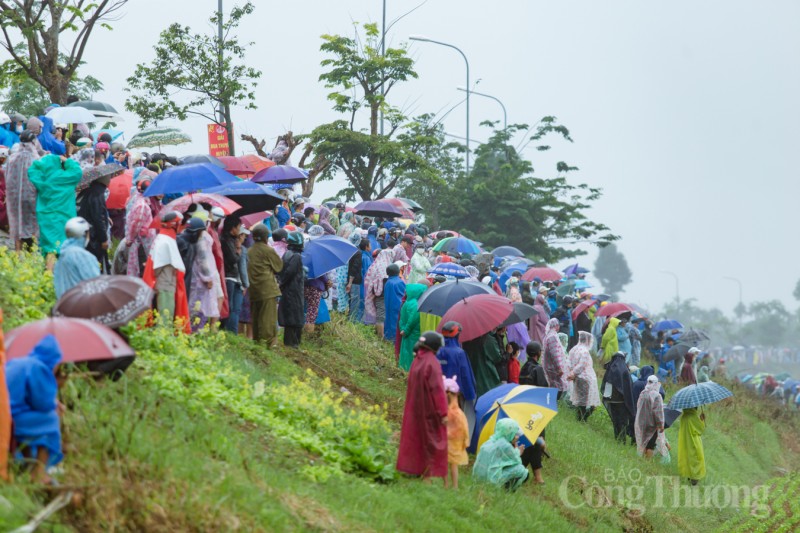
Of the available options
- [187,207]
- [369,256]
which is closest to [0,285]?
[187,207]

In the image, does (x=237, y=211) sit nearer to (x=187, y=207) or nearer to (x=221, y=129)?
(x=187, y=207)

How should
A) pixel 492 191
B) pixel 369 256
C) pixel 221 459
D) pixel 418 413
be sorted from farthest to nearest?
1. pixel 492 191
2. pixel 369 256
3. pixel 418 413
4. pixel 221 459

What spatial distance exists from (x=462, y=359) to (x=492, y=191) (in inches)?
1223

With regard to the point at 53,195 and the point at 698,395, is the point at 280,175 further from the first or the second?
the point at 698,395

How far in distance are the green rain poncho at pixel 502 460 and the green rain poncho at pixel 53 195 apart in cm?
631

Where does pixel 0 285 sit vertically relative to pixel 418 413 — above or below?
above

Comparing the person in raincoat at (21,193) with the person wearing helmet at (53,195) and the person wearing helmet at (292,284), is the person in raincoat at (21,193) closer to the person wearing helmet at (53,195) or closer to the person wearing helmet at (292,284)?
the person wearing helmet at (53,195)

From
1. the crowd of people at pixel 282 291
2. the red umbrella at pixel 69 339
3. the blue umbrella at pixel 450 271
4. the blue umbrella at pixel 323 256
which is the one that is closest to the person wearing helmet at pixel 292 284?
the crowd of people at pixel 282 291

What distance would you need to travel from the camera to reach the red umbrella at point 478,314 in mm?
14836

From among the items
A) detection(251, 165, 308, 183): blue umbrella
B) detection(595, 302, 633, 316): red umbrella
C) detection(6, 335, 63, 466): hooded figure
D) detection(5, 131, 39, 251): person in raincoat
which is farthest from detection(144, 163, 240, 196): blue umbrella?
detection(595, 302, 633, 316): red umbrella

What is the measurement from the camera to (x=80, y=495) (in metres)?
7.95

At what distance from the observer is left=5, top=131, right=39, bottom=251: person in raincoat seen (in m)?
15.0

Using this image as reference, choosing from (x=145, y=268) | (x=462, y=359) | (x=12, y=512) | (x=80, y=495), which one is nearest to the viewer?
(x=12, y=512)

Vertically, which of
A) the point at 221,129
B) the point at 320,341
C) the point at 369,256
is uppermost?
the point at 221,129
